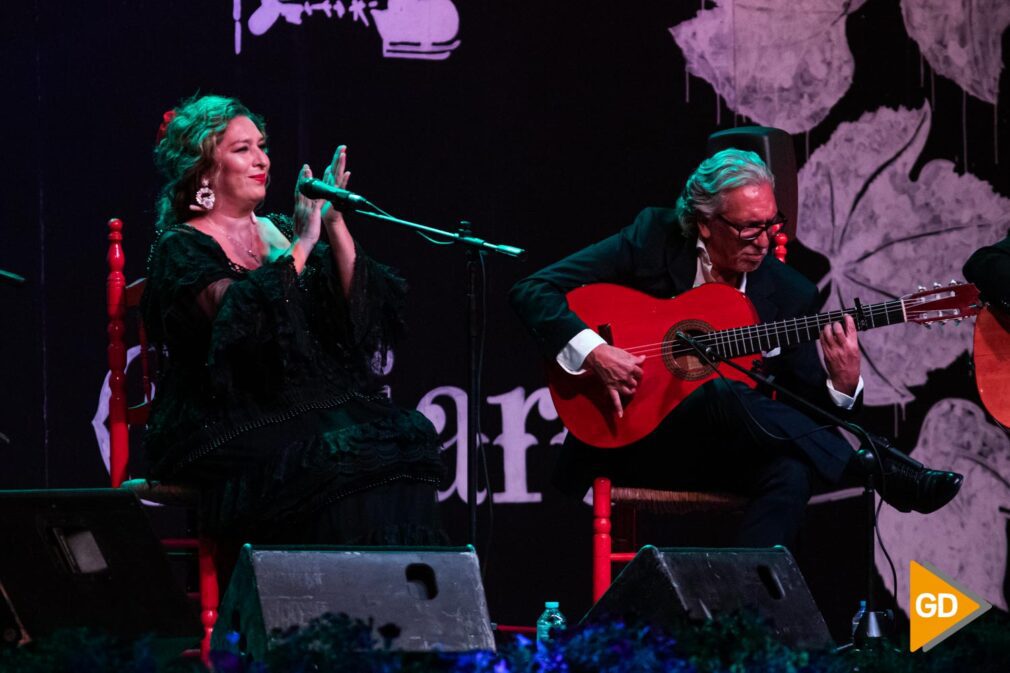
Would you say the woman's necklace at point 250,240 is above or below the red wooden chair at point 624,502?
above

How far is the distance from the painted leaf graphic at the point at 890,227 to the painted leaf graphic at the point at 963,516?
7.9 inches

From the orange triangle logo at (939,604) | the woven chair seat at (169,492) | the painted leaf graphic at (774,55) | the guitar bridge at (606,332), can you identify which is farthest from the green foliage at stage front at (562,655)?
the painted leaf graphic at (774,55)

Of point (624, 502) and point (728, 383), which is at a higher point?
point (728, 383)

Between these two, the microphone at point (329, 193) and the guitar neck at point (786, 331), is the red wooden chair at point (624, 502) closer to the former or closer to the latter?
the guitar neck at point (786, 331)

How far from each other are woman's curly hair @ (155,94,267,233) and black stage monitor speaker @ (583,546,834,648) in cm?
163

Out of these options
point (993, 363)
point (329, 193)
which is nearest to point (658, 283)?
point (993, 363)

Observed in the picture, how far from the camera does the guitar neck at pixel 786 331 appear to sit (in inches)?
140

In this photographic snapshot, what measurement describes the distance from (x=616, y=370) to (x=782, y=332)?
0.45 meters

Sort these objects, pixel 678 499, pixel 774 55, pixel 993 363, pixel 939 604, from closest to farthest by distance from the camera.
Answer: pixel 939 604 < pixel 678 499 < pixel 993 363 < pixel 774 55

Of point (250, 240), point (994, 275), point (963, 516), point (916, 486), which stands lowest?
point (963, 516)

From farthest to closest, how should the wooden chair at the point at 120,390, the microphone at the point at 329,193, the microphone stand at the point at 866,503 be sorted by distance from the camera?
the wooden chair at the point at 120,390
the microphone at the point at 329,193
the microphone stand at the point at 866,503

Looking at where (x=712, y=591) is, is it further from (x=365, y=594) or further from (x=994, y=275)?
(x=994, y=275)

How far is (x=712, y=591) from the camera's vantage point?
2459mm

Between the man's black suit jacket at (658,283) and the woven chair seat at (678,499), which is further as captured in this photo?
the man's black suit jacket at (658,283)
